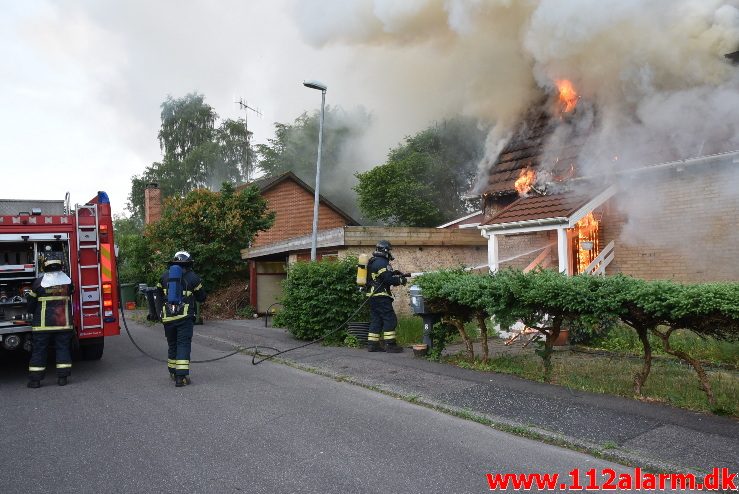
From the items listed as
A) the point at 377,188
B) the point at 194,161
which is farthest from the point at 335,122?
the point at 377,188

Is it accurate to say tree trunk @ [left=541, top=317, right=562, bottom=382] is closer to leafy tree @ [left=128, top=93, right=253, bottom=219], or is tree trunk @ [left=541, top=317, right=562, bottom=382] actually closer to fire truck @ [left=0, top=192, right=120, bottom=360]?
fire truck @ [left=0, top=192, right=120, bottom=360]

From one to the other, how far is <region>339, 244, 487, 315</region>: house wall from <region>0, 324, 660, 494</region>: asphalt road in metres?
5.36

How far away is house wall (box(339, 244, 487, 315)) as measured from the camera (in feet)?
39.7

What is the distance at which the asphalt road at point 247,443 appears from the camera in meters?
3.80

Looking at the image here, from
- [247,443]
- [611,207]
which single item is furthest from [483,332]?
[611,207]

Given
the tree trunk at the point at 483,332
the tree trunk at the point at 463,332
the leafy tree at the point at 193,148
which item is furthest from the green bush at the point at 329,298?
the leafy tree at the point at 193,148

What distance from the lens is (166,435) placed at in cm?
483

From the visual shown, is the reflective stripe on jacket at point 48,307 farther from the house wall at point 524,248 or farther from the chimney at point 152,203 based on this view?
the chimney at point 152,203

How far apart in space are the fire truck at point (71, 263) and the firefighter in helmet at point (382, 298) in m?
3.77

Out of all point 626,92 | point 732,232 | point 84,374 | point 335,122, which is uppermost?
point 335,122

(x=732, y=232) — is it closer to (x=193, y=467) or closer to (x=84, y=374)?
(x=193, y=467)

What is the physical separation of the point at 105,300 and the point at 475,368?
16.8ft

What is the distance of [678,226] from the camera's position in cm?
890

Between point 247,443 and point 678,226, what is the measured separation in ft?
25.2
